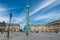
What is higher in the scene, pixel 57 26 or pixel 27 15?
pixel 27 15

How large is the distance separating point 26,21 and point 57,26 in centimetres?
3557

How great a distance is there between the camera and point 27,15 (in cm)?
11338

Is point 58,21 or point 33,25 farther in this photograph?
point 33,25

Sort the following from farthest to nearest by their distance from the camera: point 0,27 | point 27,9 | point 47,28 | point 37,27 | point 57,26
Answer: point 37,27 → point 47,28 → point 0,27 → point 57,26 → point 27,9

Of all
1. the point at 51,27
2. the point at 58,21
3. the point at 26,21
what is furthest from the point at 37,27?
the point at 26,21

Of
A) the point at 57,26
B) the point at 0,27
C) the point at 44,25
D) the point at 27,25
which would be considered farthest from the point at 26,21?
the point at 44,25

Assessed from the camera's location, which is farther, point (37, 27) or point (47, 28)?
point (37, 27)

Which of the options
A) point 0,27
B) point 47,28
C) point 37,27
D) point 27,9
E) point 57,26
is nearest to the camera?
point 27,9

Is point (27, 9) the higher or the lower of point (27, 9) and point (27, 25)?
the higher

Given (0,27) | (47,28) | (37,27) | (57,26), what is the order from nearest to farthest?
(57,26), (0,27), (47,28), (37,27)

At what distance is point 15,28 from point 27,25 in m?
55.8

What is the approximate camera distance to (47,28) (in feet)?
540

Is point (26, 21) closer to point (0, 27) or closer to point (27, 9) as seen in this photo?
point (27, 9)

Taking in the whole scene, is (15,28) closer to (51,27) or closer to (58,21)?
(51,27)
